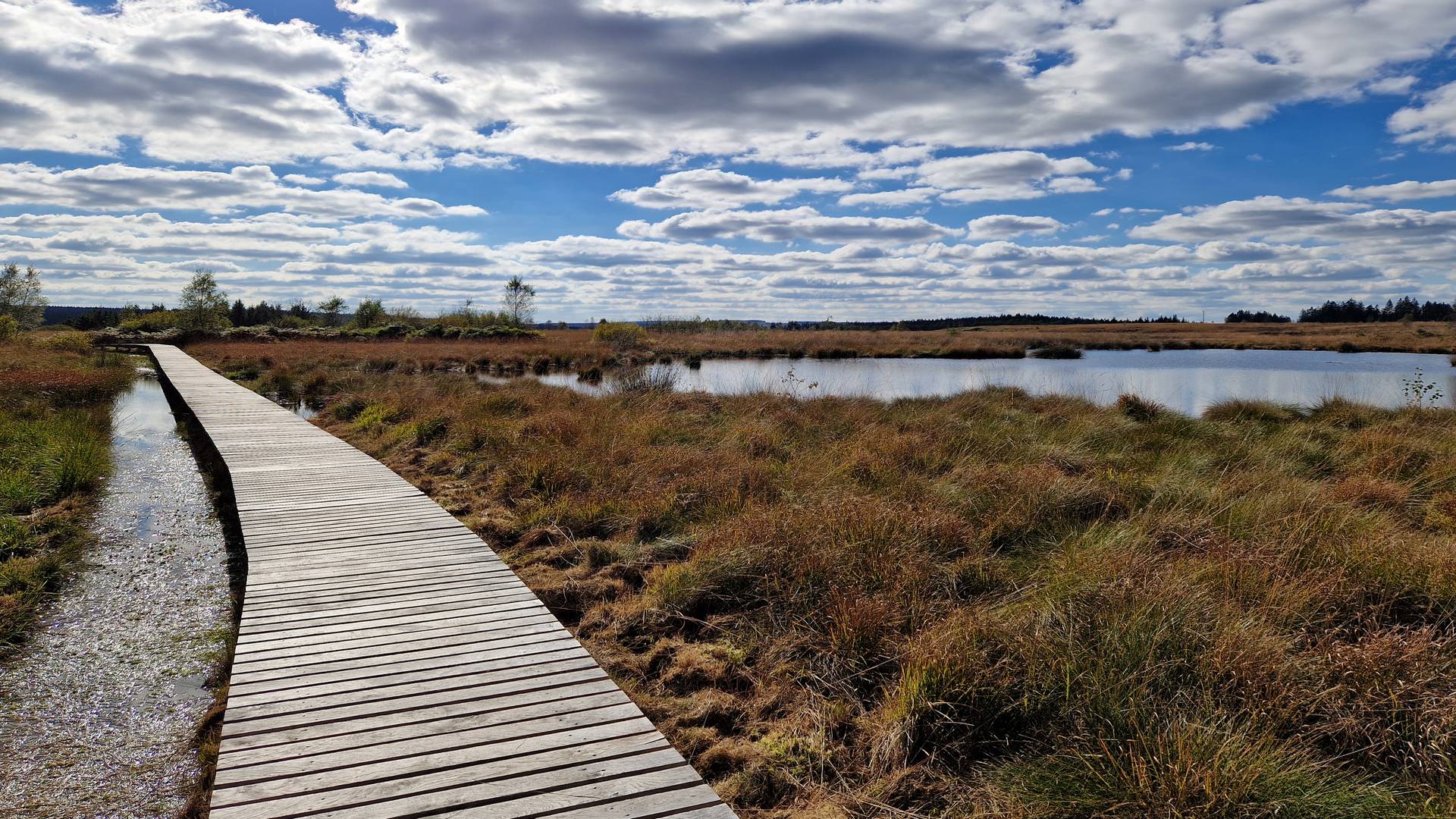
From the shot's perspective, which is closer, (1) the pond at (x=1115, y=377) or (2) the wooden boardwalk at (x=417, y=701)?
(2) the wooden boardwalk at (x=417, y=701)

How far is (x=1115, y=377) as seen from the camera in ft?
76.6

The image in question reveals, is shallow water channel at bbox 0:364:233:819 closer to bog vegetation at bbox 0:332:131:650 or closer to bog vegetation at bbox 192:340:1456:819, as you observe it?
bog vegetation at bbox 0:332:131:650

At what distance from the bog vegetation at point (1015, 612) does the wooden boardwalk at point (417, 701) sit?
0.52m

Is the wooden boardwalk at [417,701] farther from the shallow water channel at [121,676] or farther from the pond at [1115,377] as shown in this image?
the pond at [1115,377]

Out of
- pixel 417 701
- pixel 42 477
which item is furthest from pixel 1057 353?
pixel 417 701

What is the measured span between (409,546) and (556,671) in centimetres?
258

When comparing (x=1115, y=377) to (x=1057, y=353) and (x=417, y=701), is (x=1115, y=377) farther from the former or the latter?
(x=417, y=701)

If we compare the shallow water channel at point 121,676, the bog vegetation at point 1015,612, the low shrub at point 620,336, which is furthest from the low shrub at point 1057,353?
the shallow water channel at point 121,676

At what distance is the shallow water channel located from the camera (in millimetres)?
3707

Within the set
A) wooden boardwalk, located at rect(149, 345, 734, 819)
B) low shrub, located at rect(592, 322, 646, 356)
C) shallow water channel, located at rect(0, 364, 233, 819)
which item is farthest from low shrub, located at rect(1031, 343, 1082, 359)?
shallow water channel, located at rect(0, 364, 233, 819)

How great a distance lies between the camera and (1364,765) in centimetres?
313

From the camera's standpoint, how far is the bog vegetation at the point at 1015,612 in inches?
123

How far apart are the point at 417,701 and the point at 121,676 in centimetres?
262

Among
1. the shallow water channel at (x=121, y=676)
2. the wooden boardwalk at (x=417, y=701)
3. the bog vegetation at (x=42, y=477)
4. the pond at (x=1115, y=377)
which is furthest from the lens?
the pond at (x=1115, y=377)
